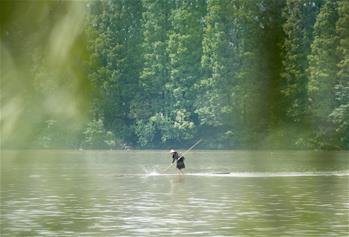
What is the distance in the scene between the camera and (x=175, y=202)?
82.7 ft

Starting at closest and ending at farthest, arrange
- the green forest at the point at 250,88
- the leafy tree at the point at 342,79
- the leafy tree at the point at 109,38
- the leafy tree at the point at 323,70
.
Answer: the leafy tree at the point at 109,38 < the green forest at the point at 250,88 < the leafy tree at the point at 342,79 < the leafy tree at the point at 323,70

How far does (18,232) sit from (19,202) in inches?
318

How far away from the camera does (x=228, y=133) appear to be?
80062mm

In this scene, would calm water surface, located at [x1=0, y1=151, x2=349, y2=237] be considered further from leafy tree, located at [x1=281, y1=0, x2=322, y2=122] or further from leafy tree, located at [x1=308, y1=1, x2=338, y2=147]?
leafy tree, located at [x1=308, y1=1, x2=338, y2=147]

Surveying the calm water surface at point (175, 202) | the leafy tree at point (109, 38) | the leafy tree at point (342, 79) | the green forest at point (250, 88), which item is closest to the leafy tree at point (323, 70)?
the green forest at point (250, 88)

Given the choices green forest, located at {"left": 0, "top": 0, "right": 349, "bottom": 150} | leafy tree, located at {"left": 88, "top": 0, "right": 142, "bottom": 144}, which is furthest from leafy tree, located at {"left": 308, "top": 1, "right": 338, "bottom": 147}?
leafy tree, located at {"left": 88, "top": 0, "right": 142, "bottom": 144}

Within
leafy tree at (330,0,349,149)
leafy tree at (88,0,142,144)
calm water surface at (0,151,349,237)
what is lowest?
calm water surface at (0,151,349,237)

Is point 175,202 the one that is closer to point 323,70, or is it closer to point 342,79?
point 323,70

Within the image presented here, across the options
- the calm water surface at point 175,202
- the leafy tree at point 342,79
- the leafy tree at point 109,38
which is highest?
the leafy tree at point 342,79

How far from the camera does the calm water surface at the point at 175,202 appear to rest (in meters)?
17.7

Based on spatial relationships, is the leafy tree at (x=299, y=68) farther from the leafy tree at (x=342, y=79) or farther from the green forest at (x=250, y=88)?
the leafy tree at (x=342, y=79)

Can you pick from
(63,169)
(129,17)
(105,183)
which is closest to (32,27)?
(129,17)

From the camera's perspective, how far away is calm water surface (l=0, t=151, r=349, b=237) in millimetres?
17688

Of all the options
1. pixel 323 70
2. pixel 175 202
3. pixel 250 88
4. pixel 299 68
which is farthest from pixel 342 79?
pixel 175 202
